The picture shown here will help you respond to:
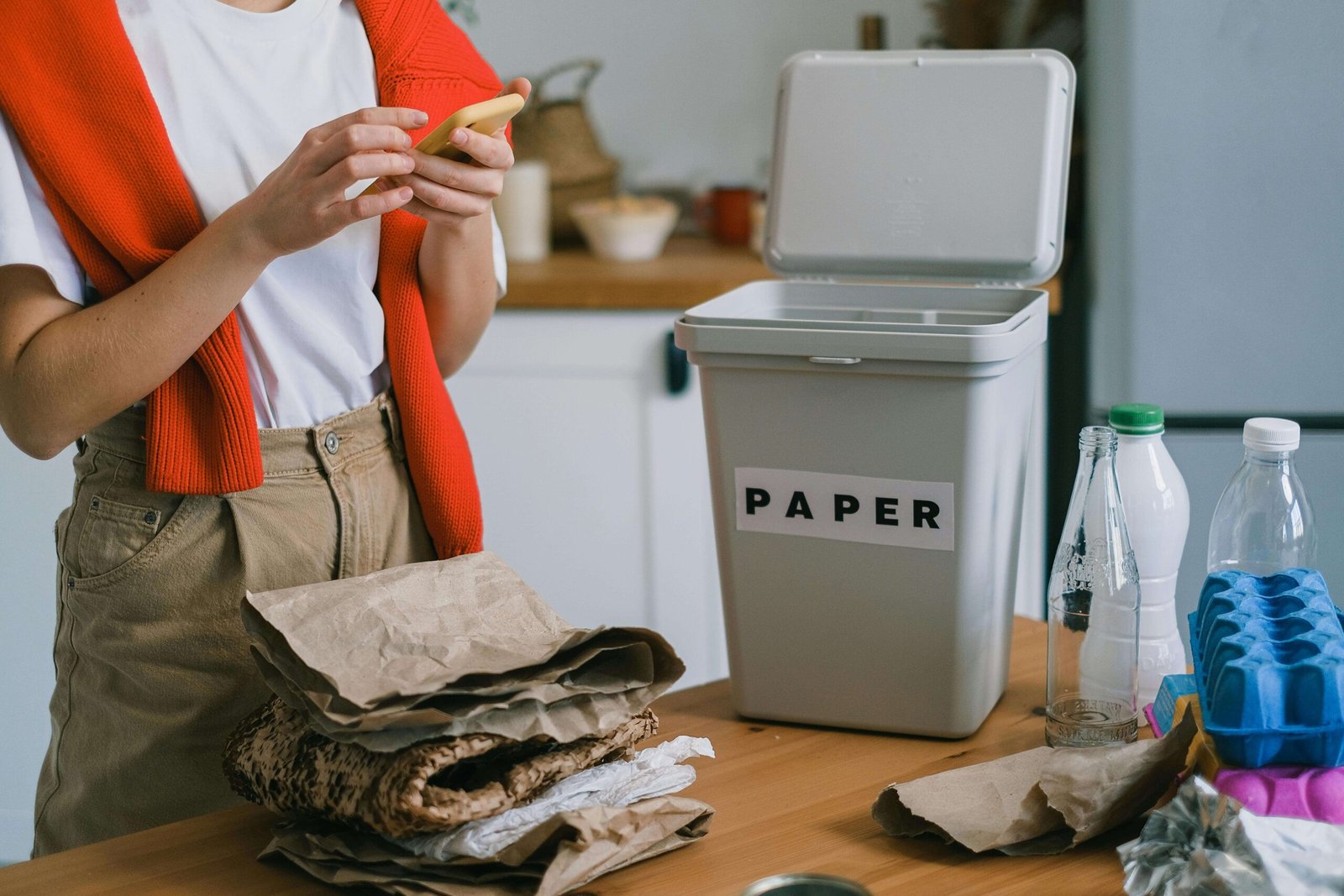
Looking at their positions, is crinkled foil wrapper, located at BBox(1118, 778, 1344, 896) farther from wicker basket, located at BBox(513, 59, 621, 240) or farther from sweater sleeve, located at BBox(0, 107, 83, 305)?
wicker basket, located at BBox(513, 59, 621, 240)

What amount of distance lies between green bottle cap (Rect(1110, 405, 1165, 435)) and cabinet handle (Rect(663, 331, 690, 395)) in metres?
1.28

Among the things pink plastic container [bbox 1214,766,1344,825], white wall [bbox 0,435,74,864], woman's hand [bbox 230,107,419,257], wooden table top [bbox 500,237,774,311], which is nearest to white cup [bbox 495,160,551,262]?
wooden table top [bbox 500,237,774,311]

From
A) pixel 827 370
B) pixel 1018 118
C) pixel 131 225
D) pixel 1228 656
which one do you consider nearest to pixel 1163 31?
pixel 1018 118

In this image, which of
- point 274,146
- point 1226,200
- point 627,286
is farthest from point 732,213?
point 274,146

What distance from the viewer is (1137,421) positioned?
877mm

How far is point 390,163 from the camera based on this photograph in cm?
81

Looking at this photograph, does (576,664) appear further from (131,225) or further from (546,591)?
(546,591)

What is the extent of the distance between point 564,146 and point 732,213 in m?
0.35

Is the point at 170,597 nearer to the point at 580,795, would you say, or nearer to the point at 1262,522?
the point at 580,795

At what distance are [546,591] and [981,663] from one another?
146 centimetres

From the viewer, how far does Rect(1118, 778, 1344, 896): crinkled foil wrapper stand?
24.4 inches

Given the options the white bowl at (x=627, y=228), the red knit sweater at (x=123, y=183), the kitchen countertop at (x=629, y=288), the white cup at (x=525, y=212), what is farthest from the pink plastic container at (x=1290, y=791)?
the white cup at (x=525, y=212)

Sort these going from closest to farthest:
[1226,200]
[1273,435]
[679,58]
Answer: [1273,435] < [1226,200] < [679,58]

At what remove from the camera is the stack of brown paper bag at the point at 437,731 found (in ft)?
2.23
